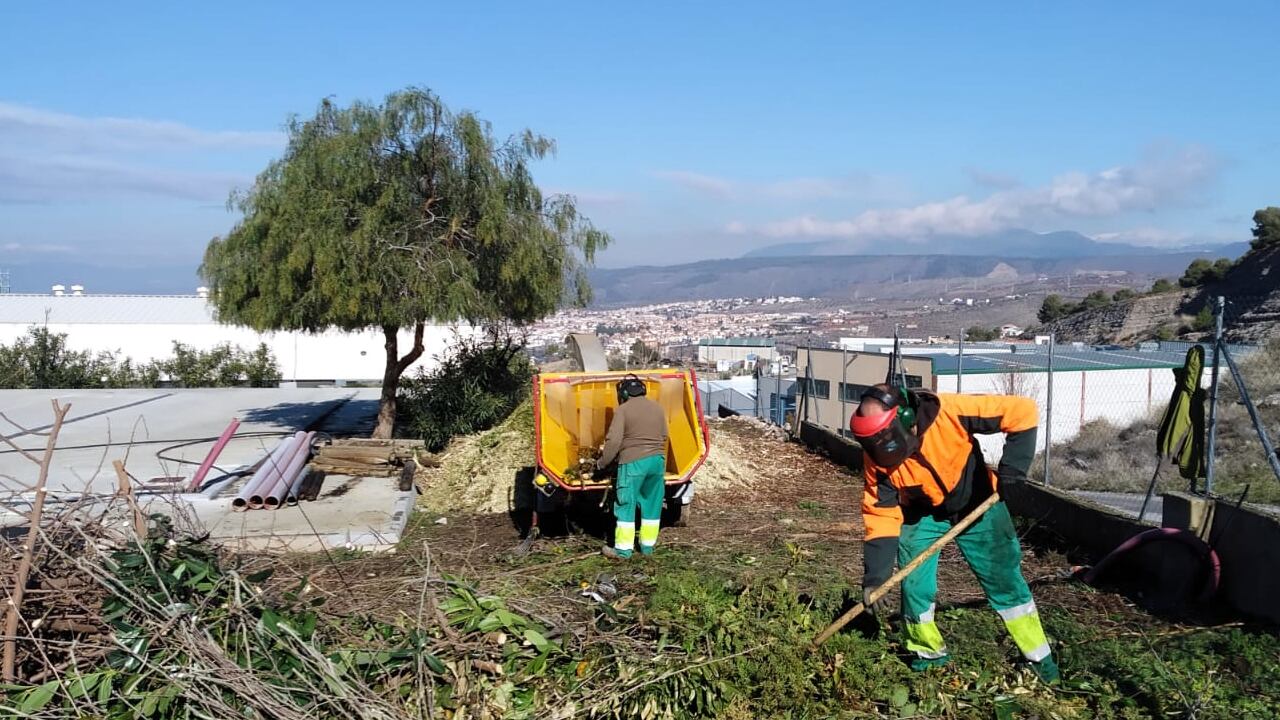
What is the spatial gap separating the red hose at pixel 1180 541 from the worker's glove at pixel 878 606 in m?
2.00

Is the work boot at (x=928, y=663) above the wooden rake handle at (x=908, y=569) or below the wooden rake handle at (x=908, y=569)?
below

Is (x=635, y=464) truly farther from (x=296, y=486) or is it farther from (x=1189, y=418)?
(x=296, y=486)

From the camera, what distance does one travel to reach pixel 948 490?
16.9 ft

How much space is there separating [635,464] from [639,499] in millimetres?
321

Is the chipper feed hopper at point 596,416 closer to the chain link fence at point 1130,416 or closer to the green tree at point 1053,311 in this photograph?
the chain link fence at point 1130,416

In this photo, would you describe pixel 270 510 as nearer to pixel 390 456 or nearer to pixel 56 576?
pixel 390 456

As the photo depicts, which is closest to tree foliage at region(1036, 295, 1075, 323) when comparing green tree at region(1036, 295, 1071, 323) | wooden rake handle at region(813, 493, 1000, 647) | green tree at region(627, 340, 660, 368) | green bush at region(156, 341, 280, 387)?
green tree at region(1036, 295, 1071, 323)

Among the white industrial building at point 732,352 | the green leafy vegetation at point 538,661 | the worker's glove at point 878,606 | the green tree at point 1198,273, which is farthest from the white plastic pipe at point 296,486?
the green tree at point 1198,273

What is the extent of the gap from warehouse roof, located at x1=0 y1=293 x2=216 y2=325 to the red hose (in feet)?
139

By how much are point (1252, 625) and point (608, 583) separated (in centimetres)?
397

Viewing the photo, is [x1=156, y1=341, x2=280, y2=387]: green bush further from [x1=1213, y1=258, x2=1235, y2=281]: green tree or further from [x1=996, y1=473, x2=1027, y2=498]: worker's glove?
[x1=1213, y1=258, x2=1235, y2=281]: green tree

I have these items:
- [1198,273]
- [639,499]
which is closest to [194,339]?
[639,499]

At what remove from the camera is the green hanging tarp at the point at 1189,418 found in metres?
7.33

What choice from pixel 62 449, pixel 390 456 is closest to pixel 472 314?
pixel 390 456
